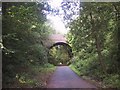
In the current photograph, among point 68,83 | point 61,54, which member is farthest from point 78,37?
point 61,54

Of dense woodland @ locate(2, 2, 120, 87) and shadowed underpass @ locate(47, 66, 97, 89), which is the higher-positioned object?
dense woodland @ locate(2, 2, 120, 87)

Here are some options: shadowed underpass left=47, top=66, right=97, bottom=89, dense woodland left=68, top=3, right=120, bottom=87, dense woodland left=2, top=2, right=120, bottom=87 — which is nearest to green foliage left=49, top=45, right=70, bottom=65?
dense woodland left=2, top=2, right=120, bottom=87

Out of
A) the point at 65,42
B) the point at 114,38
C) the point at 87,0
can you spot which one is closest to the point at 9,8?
the point at 87,0

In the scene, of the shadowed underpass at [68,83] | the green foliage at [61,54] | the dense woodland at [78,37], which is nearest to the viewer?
the dense woodland at [78,37]

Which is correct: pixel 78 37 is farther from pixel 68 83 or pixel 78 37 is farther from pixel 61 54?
pixel 61 54

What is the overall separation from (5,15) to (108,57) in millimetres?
7813

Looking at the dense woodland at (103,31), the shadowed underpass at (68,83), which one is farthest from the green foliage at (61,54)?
the dense woodland at (103,31)

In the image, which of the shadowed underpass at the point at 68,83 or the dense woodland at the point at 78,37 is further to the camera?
the shadowed underpass at the point at 68,83

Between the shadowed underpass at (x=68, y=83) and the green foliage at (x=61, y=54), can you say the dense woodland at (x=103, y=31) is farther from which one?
the green foliage at (x=61, y=54)

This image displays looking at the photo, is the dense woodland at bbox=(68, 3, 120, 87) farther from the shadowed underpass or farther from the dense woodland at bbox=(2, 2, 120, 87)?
the shadowed underpass

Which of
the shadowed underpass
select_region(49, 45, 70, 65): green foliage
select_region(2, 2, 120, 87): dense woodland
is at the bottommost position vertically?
select_region(49, 45, 70, 65): green foliage

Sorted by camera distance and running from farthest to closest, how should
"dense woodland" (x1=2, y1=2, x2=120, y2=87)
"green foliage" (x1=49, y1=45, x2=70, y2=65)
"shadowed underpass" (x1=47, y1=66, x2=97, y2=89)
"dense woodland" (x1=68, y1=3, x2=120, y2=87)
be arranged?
"green foliage" (x1=49, y1=45, x2=70, y2=65)
"dense woodland" (x1=68, y1=3, x2=120, y2=87)
"shadowed underpass" (x1=47, y1=66, x2=97, y2=89)
"dense woodland" (x1=2, y1=2, x2=120, y2=87)

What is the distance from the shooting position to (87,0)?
14.6m

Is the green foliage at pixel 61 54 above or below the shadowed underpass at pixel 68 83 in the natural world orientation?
below
